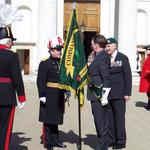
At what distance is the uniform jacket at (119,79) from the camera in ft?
33.0

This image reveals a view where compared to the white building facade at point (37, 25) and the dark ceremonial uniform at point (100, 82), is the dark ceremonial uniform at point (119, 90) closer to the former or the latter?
the dark ceremonial uniform at point (100, 82)

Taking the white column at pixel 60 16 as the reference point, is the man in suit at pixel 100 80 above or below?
below

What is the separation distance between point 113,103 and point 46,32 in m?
17.1

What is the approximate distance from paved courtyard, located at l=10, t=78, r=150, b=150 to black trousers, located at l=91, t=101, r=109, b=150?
2.39ft

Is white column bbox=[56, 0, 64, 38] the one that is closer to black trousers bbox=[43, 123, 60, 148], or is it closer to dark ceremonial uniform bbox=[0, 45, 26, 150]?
black trousers bbox=[43, 123, 60, 148]

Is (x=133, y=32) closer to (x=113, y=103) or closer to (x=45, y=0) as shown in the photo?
(x=45, y=0)

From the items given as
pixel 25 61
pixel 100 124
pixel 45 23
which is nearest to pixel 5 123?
pixel 100 124

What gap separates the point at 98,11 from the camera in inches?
1328

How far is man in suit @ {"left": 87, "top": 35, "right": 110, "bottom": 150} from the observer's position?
30.0 ft

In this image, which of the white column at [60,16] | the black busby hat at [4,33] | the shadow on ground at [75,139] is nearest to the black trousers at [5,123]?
the black busby hat at [4,33]

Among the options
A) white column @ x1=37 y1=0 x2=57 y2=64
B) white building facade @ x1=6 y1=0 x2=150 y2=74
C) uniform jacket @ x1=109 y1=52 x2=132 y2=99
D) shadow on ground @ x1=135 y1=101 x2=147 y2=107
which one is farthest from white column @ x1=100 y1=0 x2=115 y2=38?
uniform jacket @ x1=109 y1=52 x2=132 y2=99

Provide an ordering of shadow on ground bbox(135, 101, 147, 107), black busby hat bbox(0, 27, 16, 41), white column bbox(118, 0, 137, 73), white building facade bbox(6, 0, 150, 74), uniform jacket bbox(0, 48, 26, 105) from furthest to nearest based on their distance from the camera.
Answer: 1. white building facade bbox(6, 0, 150, 74)
2. white column bbox(118, 0, 137, 73)
3. shadow on ground bbox(135, 101, 147, 107)
4. black busby hat bbox(0, 27, 16, 41)
5. uniform jacket bbox(0, 48, 26, 105)

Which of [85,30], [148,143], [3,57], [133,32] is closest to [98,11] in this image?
[85,30]

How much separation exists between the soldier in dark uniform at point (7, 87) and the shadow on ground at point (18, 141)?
163 cm
